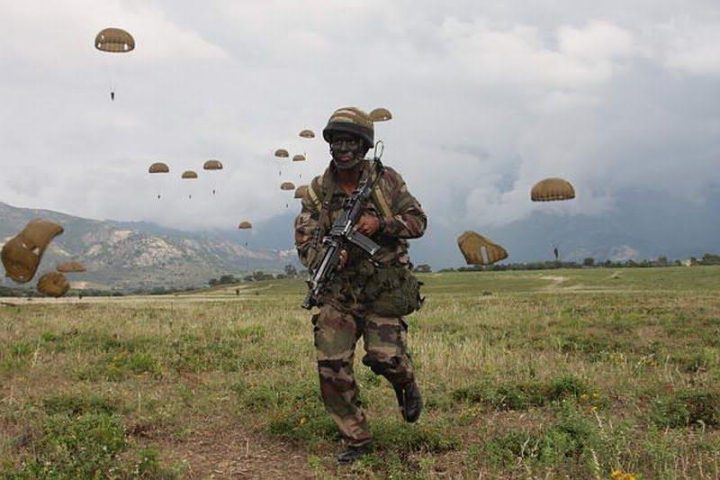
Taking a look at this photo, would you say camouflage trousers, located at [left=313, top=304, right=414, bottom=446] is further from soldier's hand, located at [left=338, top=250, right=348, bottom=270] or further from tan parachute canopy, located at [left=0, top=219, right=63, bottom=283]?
tan parachute canopy, located at [left=0, top=219, right=63, bottom=283]

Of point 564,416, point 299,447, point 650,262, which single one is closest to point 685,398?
point 564,416

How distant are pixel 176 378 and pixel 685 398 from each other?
7.19 metres

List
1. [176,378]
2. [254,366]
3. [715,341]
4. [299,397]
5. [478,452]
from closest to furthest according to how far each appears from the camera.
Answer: [478,452] → [299,397] → [176,378] → [254,366] → [715,341]

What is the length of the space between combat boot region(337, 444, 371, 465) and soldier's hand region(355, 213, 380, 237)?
206cm

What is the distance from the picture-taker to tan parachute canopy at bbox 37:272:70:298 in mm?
52781

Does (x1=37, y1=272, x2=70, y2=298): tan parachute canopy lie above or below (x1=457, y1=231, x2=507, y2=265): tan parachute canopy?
below

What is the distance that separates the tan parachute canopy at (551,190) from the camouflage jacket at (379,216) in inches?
1448

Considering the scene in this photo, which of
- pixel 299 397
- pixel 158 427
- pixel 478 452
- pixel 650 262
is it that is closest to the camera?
pixel 478 452

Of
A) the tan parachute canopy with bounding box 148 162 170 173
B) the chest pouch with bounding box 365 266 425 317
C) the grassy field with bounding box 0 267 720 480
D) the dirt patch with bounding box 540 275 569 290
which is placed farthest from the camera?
the dirt patch with bounding box 540 275 569 290

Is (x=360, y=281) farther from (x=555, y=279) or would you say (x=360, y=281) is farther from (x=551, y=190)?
(x=555, y=279)

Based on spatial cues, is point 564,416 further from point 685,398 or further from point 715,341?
point 715,341

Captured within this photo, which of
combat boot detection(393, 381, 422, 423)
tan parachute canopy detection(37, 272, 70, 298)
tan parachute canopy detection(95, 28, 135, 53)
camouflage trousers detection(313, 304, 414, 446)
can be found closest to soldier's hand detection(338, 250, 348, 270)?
camouflage trousers detection(313, 304, 414, 446)

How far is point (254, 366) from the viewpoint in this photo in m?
11.6

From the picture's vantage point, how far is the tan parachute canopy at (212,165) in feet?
178
